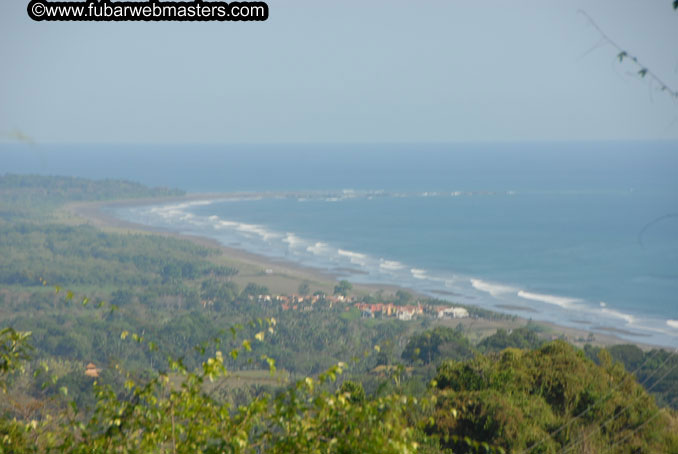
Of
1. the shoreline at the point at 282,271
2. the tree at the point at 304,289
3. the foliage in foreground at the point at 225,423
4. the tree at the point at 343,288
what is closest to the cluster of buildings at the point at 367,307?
the tree at the point at 304,289

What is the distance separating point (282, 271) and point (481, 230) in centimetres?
2536

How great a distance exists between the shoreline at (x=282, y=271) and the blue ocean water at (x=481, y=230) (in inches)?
34.6

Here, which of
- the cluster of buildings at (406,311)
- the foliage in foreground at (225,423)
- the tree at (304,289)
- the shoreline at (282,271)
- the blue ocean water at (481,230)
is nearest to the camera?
the foliage in foreground at (225,423)

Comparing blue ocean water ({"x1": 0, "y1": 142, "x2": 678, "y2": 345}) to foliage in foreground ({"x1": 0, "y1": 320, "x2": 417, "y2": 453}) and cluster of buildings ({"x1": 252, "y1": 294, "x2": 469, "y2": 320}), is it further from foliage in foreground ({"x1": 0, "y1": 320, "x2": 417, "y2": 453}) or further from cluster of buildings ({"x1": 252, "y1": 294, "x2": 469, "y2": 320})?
cluster of buildings ({"x1": 252, "y1": 294, "x2": 469, "y2": 320})

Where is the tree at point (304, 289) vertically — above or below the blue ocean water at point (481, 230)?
below

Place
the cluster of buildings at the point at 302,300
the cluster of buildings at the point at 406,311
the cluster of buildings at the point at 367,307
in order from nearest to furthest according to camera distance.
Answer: the cluster of buildings at the point at 406,311, the cluster of buildings at the point at 367,307, the cluster of buildings at the point at 302,300

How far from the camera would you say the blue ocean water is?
36031mm

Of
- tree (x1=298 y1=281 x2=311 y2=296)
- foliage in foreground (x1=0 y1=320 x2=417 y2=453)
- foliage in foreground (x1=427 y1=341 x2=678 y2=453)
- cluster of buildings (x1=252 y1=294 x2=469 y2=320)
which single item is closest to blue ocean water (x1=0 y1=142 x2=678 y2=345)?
foliage in foreground (x1=0 y1=320 x2=417 y2=453)

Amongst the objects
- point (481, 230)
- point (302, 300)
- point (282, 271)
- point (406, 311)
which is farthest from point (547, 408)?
point (481, 230)

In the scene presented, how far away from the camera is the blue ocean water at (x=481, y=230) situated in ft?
118

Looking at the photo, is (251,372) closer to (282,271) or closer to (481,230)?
(282,271)

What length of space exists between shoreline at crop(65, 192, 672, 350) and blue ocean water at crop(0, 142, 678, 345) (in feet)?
2.88

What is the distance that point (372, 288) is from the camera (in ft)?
121

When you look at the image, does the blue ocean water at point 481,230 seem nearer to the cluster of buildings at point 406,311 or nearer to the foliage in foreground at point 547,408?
the cluster of buildings at point 406,311
